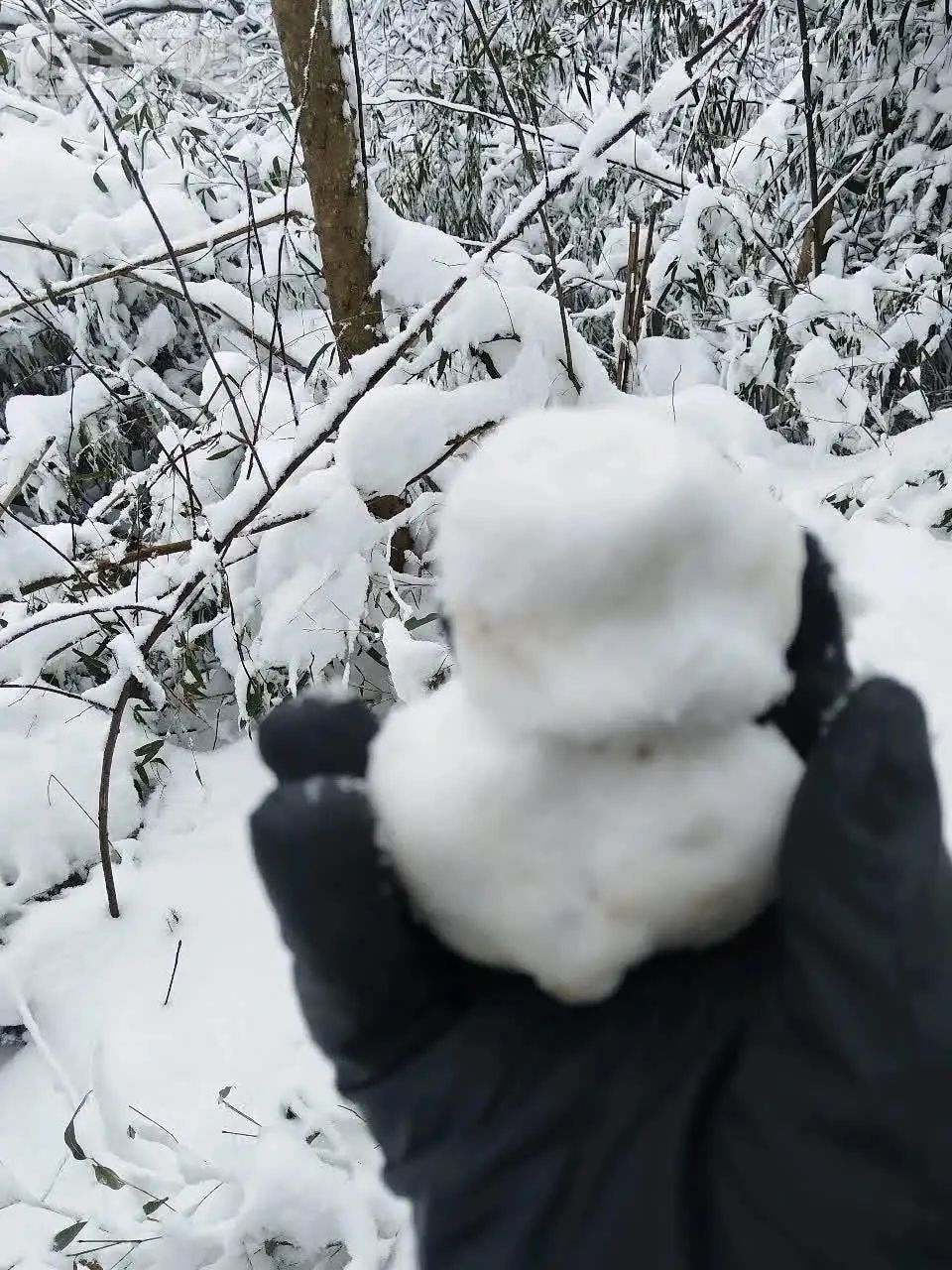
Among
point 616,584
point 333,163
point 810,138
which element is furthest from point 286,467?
point 810,138

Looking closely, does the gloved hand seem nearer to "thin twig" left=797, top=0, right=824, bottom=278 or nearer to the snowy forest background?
the snowy forest background

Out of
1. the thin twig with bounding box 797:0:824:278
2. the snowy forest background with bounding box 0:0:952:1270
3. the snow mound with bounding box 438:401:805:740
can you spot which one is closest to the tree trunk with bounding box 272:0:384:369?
the snowy forest background with bounding box 0:0:952:1270

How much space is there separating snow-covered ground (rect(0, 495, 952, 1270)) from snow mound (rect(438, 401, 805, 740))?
0.59 m

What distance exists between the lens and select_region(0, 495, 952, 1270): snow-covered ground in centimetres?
112

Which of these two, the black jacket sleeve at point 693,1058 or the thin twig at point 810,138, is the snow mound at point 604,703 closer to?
the black jacket sleeve at point 693,1058

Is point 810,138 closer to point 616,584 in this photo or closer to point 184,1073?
point 616,584

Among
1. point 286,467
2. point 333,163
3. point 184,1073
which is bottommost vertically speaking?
point 184,1073

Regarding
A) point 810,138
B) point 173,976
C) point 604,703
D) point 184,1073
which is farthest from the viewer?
point 810,138

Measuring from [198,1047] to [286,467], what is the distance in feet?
3.27

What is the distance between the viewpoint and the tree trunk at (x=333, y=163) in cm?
157

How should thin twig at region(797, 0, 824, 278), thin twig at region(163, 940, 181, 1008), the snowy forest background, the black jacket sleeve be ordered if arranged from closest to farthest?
the black jacket sleeve
the snowy forest background
thin twig at region(163, 940, 181, 1008)
thin twig at region(797, 0, 824, 278)

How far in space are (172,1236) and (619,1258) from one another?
879 mm

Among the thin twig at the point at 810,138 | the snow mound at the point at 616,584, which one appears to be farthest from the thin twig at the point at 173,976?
the thin twig at the point at 810,138

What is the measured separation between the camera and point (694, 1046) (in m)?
0.51
